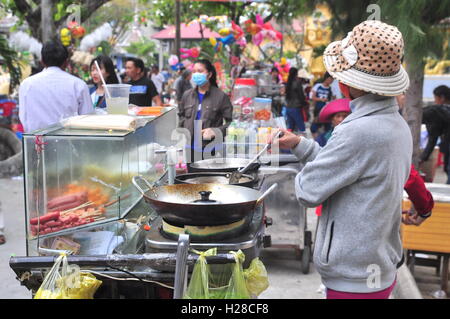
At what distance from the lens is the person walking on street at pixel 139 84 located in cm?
601

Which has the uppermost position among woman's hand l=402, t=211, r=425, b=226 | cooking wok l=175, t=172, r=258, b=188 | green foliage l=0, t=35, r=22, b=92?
green foliage l=0, t=35, r=22, b=92

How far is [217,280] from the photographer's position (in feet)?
6.55

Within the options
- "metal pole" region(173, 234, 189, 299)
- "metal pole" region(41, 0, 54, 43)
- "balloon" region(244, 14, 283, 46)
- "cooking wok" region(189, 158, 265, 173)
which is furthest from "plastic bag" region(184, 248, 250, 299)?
"balloon" region(244, 14, 283, 46)

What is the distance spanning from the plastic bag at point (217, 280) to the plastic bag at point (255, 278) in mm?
78

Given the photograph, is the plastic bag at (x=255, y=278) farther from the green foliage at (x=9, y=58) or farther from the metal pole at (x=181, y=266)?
the green foliage at (x=9, y=58)

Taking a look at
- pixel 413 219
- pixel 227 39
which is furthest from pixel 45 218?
pixel 227 39

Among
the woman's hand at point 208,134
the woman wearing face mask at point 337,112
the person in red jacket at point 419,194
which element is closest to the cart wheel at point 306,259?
the woman wearing face mask at point 337,112

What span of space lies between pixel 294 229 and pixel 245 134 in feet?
3.29

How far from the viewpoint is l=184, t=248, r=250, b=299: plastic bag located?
1844 millimetres

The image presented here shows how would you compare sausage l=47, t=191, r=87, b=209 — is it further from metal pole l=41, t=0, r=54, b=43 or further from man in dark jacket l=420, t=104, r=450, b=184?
metal pole l=41, t=0, r=54, b=43

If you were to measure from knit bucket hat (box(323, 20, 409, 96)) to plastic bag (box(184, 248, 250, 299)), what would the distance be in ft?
2.70

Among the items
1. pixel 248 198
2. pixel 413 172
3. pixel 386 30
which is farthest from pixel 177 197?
pixel 413 172
